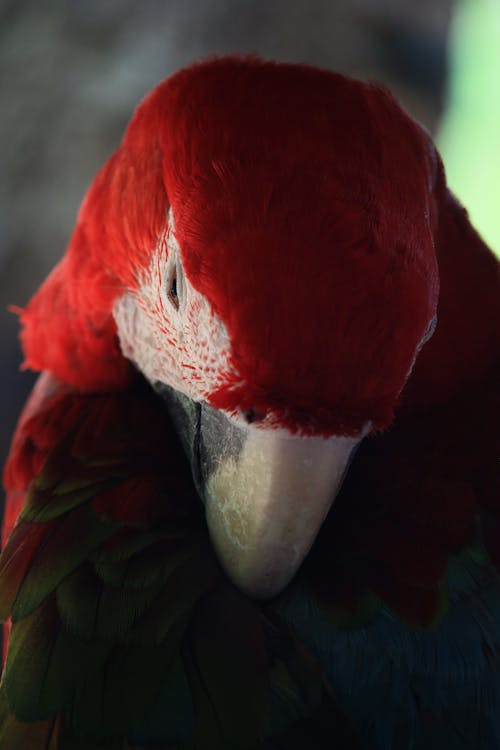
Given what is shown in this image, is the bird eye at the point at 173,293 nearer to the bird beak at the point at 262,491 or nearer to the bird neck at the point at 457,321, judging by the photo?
the bird beak at the point at 262,491

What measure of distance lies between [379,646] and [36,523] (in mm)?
268

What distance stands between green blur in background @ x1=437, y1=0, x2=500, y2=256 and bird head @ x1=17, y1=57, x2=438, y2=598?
0.73 metres

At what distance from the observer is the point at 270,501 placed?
1.49 feet

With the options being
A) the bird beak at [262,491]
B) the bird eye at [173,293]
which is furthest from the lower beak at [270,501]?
the bird eye at [173,293]

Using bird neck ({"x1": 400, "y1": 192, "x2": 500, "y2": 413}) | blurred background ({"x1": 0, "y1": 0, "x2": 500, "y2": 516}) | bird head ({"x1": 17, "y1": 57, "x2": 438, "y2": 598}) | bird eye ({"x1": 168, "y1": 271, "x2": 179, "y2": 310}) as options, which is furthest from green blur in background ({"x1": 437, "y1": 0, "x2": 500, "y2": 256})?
bird eye ({"x1": 168, "y1": 271, "x2": 179, "y2": 310})

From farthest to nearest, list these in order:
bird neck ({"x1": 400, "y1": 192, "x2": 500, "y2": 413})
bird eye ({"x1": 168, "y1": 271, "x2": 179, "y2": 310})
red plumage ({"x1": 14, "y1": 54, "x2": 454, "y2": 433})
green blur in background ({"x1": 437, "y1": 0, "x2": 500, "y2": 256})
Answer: green blur in background ({"x1": 437, "y1": 0, "x2": 500, "y2": 256})
bird neck ({"x1": 400, "y1": 192, "x2": 500, "y2": 413})
bird eye ({"x1": 168, "y1": 271, "x2": 179, "y2": 310})
red plumage ({"x1": 14, "y1": 54, "x2": 454, "y2": 433})

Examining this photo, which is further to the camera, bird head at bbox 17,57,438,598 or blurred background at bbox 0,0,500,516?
blurred background at bbox 0,0,500,516

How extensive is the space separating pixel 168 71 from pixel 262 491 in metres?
1.02

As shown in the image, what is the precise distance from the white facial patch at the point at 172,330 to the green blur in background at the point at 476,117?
78 centimetres

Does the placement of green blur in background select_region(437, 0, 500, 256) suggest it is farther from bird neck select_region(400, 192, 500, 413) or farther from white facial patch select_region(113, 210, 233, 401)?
white facial patch select_region(113, 210, 233, 401)

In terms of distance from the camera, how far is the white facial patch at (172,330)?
44 cm

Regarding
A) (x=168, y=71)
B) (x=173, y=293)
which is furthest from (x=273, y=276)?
(x=168, y=71)

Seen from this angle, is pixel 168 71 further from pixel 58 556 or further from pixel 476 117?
pixel 58 556

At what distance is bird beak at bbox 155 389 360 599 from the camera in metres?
0.44
